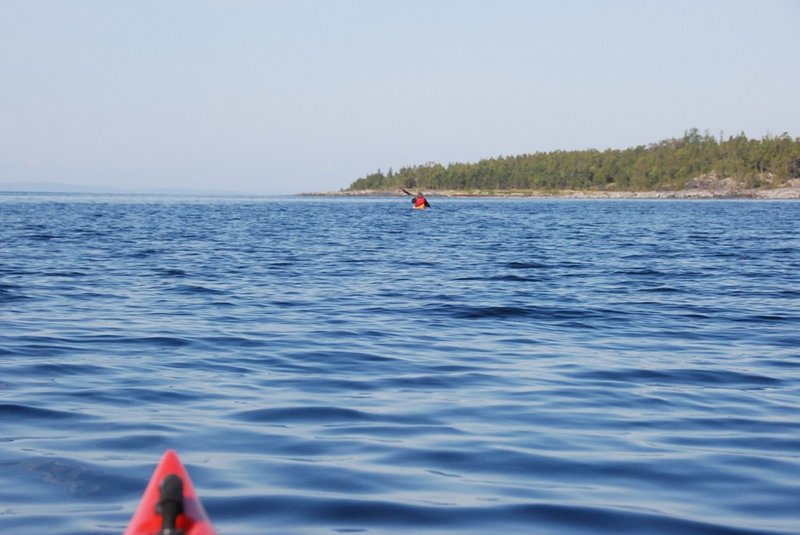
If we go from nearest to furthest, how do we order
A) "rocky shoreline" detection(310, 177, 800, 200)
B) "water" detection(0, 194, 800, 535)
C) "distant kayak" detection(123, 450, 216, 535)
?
"distant kayak" detection(123, 450, 216, 535), "water" detection(0, 194, 800, 535), "rocky shoreline" detection(310, 177, 800, 200)

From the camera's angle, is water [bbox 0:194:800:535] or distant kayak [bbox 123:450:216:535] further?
water [bbox 0:194:800:535]

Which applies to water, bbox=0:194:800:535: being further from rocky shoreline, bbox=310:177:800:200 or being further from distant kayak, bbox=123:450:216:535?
rocky shoreline, bbox=310:177:800:200

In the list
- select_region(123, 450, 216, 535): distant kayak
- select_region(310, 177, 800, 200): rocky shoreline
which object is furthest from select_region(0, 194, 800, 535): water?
select_region(310, 177, 800, 200): rocky shoreline

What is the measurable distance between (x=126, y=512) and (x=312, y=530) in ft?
3.69

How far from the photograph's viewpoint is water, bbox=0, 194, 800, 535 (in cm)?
602

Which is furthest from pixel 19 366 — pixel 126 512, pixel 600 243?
pixel 600 243

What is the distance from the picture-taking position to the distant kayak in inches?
132

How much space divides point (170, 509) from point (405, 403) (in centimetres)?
577

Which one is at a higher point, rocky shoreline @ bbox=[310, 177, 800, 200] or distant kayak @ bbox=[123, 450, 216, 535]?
distant kayak @ bbox=[123, 450, 216, 535]

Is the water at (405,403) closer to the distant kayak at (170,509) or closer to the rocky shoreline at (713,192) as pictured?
the distant kayak at (170,509)

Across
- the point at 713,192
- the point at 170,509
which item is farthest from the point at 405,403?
the point at 713,192

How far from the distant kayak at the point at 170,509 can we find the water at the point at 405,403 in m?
1.68

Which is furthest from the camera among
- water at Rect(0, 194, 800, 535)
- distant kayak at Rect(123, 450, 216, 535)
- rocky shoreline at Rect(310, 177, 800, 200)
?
rocky shoreline at Rect(310, 177, 800, 200)

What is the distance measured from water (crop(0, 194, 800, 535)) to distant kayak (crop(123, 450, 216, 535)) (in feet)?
5.51
